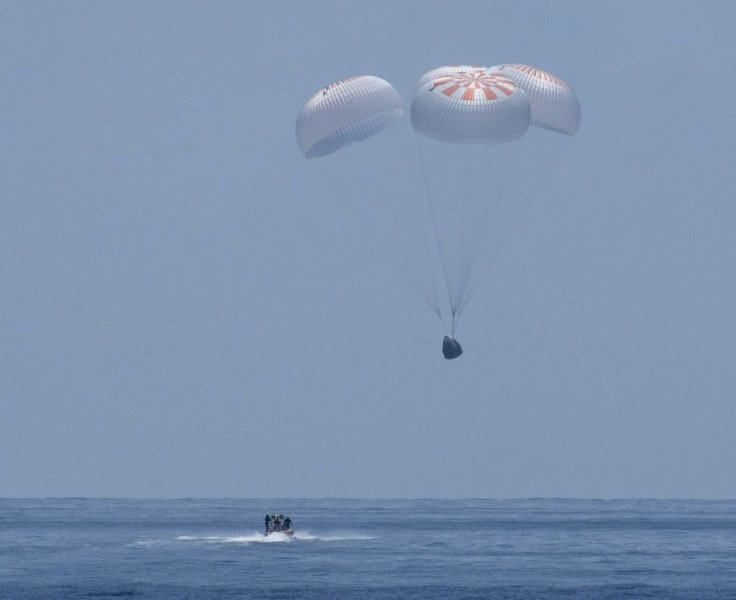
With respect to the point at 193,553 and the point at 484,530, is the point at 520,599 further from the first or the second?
the point at 484,530

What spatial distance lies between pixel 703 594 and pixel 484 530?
131ft

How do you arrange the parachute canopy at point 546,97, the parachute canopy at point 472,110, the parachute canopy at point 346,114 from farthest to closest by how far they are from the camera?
the parachute canopy at point 546,97 → the parachute canopy at point 346,114 → the parachute canopy at point 472,110

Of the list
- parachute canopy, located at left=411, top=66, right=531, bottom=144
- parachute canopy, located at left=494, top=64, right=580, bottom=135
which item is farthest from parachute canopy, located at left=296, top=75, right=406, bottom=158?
parachute canopy, located at left=494, top=64, right=580, bottom=135

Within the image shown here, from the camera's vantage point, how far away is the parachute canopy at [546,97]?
45.6m

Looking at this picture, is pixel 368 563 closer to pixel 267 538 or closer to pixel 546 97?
pixel 267 538

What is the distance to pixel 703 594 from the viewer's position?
4528 cm

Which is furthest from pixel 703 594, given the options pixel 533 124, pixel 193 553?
pixel 193 553

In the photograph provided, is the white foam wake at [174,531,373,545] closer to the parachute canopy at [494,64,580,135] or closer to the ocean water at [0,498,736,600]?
the ocean water at [0,498,736,600]

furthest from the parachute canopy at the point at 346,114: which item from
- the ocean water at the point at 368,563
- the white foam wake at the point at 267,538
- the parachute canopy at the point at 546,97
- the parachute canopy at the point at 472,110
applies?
the white foam wake at the point at 267,538

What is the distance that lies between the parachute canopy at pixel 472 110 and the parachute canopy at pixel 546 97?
1.46m

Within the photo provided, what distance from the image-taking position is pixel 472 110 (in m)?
Answer: 43.1

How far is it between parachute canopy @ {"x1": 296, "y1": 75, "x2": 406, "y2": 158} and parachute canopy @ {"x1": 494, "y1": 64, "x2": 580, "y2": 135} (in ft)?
13.2

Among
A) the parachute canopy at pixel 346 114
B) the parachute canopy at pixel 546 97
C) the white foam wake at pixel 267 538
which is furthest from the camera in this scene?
the white foam wake at pixel 267 538

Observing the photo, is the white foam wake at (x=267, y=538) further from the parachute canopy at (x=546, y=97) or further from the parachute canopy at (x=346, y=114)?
the parachute canopy at (x=546, y=97)
